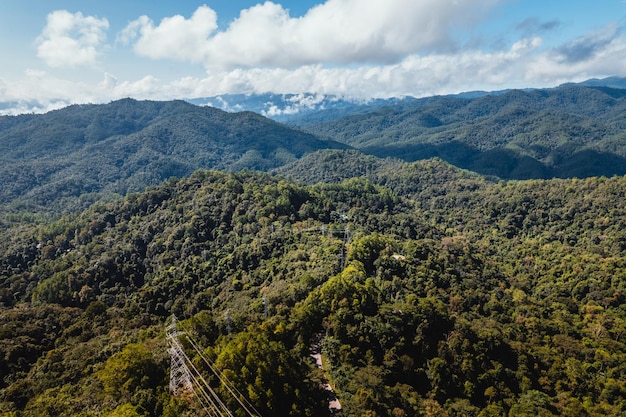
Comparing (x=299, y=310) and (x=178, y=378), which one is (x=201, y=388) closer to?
(x=178, y=378)

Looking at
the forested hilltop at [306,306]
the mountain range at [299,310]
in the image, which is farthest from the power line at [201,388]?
the forested hilltop at [306,306]

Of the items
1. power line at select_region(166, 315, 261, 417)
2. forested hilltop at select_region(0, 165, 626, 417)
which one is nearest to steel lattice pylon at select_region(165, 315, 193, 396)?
power line at select_region(166, 315, 261, 417)

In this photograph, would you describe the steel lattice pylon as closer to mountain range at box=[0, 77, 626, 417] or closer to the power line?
the power line

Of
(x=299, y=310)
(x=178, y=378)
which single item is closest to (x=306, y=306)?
(x=299, y=310)

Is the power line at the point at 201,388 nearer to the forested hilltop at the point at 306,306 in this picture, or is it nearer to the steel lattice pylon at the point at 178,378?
the steel lattice pylon at the point at 178,378

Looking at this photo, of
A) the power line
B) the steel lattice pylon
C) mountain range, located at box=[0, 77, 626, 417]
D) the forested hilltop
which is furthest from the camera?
the forested hilltop

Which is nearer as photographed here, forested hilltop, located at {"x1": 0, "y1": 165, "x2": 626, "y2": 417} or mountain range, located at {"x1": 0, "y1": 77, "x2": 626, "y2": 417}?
mountain range, located at {"x1": 0, "y1": 77, "x2": 626, "y2": 417}

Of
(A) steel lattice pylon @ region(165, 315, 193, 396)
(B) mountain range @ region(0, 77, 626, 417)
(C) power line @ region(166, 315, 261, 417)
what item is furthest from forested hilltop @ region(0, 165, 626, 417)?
(A) steel lattice pylon @ region(165, 315, 193, 396)

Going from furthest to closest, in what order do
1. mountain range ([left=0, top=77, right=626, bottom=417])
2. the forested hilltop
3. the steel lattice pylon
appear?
the forested hilltop, mountain range ([left=0, top=77, right=626, bottom=417]), the steel lattice pylon
